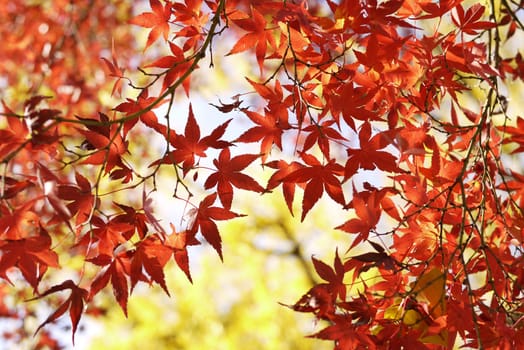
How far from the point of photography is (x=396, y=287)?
3.46 ft

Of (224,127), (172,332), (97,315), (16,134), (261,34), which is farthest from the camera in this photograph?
(172,332)

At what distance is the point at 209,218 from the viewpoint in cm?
99

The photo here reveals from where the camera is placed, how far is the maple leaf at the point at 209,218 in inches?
38.7

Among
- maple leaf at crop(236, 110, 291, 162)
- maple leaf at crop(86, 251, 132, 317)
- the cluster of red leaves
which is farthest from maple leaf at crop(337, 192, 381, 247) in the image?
maple leaf at crop(86, 251, 132, 317)

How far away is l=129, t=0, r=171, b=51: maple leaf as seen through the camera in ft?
3.81

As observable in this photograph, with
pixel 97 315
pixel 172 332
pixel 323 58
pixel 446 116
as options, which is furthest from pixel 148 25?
pixel 172 332

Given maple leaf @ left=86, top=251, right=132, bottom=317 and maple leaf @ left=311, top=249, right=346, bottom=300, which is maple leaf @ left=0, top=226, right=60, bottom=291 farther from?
maple leaf @ left=311, top=249, right=346, bottom=300

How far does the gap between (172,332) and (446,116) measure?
358cm

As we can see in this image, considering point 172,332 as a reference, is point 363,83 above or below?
above

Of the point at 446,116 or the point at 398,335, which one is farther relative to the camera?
the point at 446,116

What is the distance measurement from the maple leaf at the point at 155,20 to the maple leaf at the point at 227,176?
286 mm

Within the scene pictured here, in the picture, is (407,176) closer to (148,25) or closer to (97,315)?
(148,25)

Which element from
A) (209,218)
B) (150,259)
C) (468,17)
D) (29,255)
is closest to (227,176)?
(209,218)

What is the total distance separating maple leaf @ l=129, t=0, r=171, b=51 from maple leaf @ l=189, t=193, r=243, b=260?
339mm
